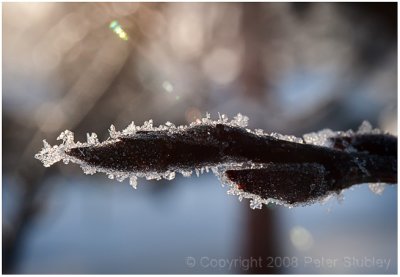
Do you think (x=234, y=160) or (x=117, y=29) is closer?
(x=234, y=160)

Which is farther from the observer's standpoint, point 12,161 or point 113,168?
point 12,161

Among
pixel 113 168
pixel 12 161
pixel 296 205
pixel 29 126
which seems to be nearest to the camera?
pixel 113 168

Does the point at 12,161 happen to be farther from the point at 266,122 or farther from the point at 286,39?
the point at 286,39

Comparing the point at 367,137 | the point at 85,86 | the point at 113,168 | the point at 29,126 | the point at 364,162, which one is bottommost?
the point at 113,168

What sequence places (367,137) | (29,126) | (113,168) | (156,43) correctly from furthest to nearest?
1. (156,43)
2. (29,126)
3. (367,137)
4. (113,168)

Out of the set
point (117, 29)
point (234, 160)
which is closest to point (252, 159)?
point (234, 160)

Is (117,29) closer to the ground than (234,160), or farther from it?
farther from it

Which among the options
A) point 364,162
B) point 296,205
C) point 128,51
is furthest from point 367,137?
point 128,51

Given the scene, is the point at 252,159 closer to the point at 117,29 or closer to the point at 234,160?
the point at 234,160

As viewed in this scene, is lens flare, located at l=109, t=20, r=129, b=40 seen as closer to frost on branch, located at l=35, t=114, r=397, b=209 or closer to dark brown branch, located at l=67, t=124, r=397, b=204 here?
frost on branch, located at l=35, t=114, r=397, b=209
